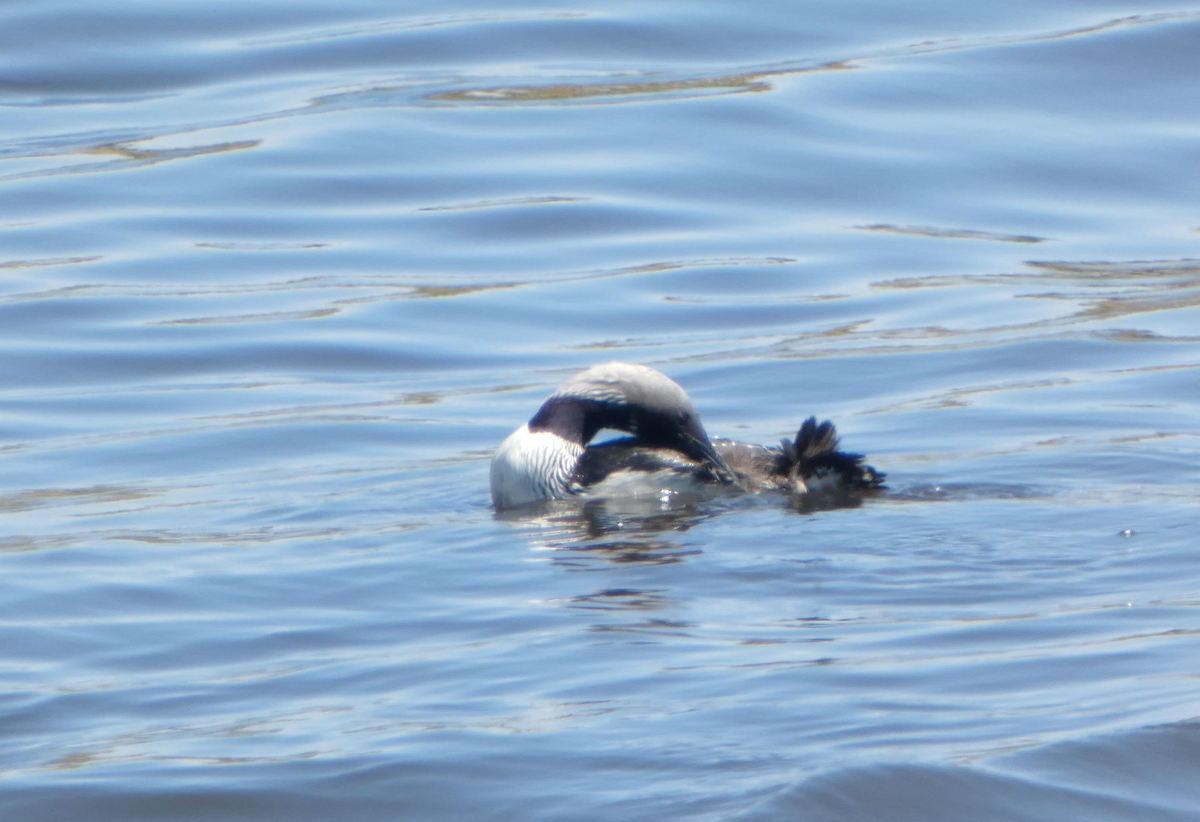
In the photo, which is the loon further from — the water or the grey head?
the water

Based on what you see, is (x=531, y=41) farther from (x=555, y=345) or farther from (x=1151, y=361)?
(x=1151, y=361)

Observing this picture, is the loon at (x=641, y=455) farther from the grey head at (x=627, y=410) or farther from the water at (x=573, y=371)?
the water at (x=573, y=371)

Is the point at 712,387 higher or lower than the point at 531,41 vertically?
lower

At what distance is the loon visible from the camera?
7.72 meters

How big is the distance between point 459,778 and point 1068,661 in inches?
66.2

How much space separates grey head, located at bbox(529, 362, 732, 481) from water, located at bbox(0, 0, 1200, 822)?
17.9 inches

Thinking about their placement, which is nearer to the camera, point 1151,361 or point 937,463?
point 937,463

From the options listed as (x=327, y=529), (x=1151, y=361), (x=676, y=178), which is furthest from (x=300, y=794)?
(x=676, y=178)

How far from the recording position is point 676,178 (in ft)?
49.9

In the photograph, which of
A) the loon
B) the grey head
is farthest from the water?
the grey head

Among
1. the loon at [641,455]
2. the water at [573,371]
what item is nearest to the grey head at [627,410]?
the loon at [641,455]

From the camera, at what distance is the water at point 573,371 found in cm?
455

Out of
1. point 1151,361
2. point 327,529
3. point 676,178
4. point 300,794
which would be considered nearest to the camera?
point 300,794

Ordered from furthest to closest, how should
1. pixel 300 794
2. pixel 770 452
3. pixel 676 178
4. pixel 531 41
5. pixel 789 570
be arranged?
pixel 531 41, pixel 676 178, pixel 770 452, pixel 789 570, pixel 300 794
